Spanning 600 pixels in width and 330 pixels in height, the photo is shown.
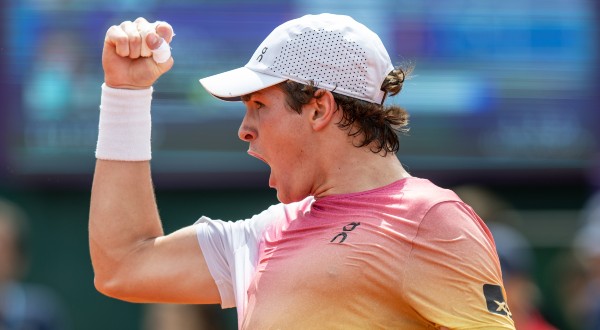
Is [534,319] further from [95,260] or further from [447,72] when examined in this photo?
[95,260]

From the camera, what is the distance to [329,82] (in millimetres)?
2982

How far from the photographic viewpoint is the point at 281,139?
3.03 metres

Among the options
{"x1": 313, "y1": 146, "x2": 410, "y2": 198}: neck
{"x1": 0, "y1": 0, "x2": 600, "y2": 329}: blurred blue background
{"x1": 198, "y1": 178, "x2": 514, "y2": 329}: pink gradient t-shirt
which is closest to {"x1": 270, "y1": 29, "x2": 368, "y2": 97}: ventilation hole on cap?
{"x1": 313, "y1": 146, "x2": 410, "y2": 198}: neck

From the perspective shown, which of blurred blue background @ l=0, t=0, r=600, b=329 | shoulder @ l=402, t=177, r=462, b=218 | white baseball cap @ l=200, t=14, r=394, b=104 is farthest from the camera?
blurred blue background @ l=0, t=0, r=600, b=329

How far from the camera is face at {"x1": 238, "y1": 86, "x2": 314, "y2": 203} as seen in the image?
303cm

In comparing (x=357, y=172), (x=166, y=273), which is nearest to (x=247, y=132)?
(x=357, y=172)

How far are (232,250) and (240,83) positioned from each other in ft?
1.56

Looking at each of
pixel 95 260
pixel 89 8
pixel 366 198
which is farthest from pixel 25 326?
pixel 366 198

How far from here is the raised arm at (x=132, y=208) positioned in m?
3.16

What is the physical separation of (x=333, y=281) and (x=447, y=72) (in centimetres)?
438

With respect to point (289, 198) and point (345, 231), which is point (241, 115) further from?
point (345, 231)

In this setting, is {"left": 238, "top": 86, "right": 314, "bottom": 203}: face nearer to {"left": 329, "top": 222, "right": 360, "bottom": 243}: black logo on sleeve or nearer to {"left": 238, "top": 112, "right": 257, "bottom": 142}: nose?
{"left": 238, "top": 112, "right": 257, "bottom": 142}: nose

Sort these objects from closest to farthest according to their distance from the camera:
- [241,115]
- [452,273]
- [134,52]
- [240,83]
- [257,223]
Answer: [452,273]
[240,83]
[134,52]
[257,223]
[241,115]

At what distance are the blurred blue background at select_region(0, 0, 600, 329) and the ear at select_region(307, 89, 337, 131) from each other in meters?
3.73
